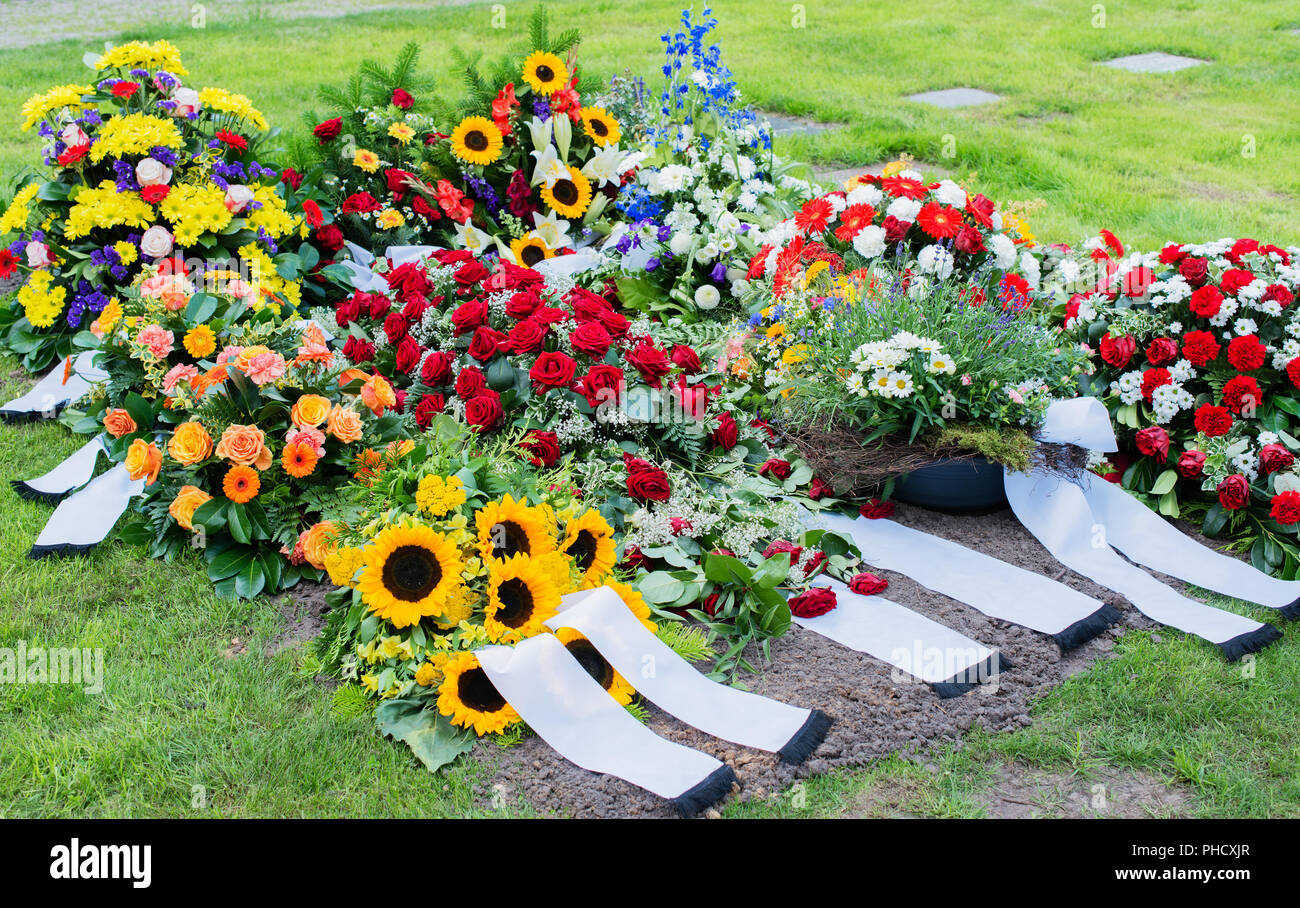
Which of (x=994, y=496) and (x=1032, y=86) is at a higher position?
(x=1032, y=86)

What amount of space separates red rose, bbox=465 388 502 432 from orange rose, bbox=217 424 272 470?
647 mm

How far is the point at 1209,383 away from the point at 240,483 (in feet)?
11.0

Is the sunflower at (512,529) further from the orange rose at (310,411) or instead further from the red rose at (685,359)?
the red rose at (685,359)

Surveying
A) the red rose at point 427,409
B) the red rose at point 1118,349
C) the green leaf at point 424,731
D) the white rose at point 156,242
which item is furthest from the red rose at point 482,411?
the red rose at point 1118,349

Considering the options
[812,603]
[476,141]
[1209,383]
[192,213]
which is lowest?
[812,603]

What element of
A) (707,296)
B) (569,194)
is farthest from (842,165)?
A: (707,296)

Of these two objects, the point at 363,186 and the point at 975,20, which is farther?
the point at 975,20

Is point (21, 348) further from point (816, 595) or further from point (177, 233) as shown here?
point (816, 595)

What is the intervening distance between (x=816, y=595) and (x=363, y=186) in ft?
12.2

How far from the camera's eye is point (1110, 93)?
336 inches

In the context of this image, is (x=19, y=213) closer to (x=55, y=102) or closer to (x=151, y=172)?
(x=55, y=102)

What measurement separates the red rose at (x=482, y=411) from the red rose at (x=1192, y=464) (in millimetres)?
2391

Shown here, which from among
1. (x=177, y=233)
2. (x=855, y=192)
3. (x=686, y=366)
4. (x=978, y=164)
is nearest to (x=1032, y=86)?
(x=978, y=164)

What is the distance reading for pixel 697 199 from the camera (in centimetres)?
493
